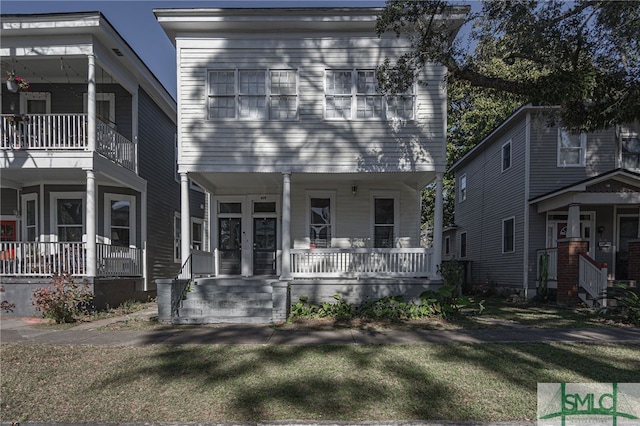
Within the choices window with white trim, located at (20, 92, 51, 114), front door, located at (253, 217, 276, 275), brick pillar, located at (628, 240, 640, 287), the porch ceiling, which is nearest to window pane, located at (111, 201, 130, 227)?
the porch ceiling

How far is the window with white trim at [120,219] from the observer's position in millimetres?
12203

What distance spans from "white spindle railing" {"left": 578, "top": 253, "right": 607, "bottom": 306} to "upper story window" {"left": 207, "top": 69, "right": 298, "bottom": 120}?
29.3ft

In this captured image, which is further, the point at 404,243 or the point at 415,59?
the point at 404,243

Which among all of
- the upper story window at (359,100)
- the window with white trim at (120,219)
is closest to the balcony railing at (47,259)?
the window with white trim at (120,219)

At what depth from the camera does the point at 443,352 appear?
19.8 ft

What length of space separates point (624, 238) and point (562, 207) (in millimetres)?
2801

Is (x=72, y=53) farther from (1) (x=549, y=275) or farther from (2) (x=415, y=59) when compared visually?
(1) (x=549, y=275)

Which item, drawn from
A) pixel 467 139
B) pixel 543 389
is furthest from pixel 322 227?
pixel 467 139

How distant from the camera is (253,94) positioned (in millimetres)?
10312

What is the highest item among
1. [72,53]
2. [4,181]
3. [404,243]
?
[72,53]

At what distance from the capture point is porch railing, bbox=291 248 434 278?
1015 centimetres

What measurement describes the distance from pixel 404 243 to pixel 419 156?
2.98m

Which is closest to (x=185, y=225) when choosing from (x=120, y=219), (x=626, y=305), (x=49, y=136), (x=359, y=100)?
(x=120, y=219)

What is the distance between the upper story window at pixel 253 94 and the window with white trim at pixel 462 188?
13342 mm
